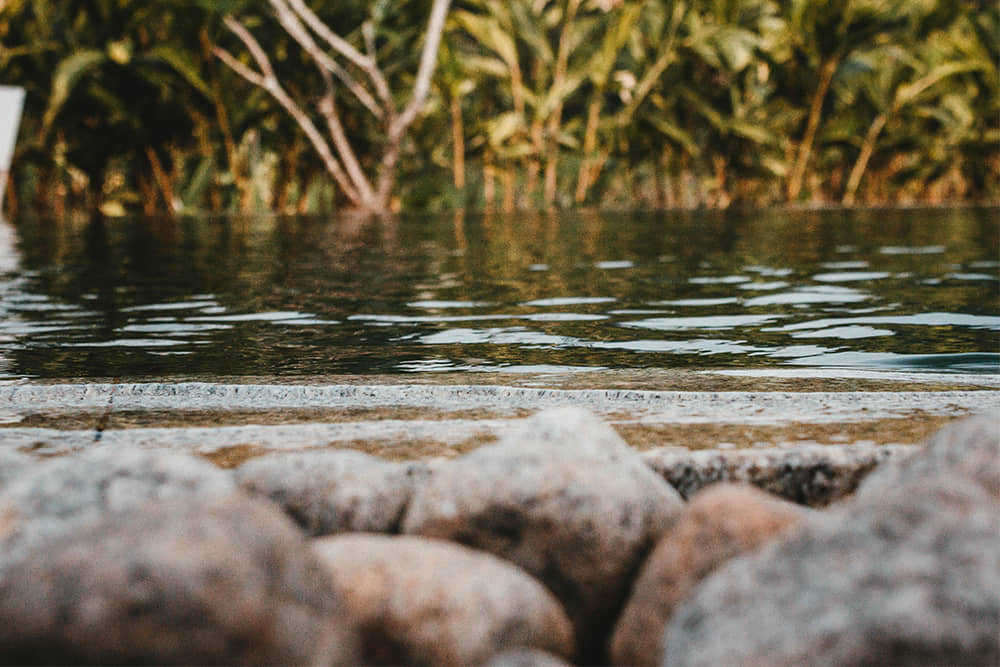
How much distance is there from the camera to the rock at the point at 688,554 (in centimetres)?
167

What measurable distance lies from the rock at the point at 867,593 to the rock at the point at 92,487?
0.73 metres

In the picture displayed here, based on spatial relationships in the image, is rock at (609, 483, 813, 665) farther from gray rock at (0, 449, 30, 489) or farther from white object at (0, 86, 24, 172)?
white object at (0, 86, 24, 172)

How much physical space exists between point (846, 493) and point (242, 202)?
38.5ft

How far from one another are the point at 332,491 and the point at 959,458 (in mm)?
939

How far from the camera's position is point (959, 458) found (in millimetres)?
1704

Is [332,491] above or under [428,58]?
under

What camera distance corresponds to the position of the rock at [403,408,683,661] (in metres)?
1.80

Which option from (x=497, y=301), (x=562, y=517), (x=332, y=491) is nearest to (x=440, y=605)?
(x=562, y=517)

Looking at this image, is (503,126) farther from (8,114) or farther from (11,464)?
(11,464)

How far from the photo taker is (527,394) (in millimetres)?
2891

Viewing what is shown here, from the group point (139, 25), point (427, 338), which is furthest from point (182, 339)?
point (139, 25)

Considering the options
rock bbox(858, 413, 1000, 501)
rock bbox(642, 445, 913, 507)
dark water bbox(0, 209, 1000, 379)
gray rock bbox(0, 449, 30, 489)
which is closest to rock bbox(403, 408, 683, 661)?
rock bbox(642, 445, 913, 507)

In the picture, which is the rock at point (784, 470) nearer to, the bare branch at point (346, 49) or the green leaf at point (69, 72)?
the bare branch at point (346, 49)

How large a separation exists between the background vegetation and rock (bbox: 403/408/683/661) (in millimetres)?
10090
